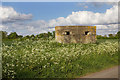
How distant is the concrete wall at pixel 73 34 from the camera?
13977mm

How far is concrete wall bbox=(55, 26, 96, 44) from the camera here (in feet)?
45.9

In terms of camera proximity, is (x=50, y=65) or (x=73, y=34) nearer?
(x=50, y=65)

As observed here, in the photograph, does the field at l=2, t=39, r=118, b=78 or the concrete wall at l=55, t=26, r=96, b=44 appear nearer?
the field at l=2, t=39, r=118, b=78

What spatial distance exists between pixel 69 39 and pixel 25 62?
7.66 metres

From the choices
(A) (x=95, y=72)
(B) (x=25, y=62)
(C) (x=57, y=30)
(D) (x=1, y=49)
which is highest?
(C) (x=57, y=30)

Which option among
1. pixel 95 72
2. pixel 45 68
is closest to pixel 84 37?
pixel 95 72

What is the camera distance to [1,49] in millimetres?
8406

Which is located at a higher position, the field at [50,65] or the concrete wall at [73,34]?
the concrete wall at [73,34]

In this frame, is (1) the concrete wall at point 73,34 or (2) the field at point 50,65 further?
(1) the concrete wall at point 73,34

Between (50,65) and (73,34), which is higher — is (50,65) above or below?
below

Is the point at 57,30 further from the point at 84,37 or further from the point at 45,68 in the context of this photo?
the point at 45,68

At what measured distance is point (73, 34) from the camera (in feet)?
46.2

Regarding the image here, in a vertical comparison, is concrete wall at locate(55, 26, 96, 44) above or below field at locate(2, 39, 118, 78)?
above

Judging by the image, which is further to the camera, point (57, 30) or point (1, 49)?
point (57, 30)
